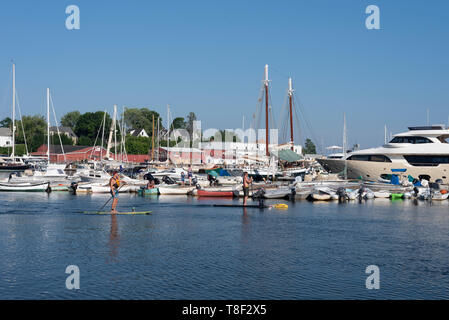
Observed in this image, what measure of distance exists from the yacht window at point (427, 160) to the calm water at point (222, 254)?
89.9 ft

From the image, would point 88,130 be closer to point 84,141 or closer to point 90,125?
point 90,125

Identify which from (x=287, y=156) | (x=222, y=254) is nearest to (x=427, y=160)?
(x=287, y=156)

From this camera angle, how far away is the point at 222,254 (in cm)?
2158

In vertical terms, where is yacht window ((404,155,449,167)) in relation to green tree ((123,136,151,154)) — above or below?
below

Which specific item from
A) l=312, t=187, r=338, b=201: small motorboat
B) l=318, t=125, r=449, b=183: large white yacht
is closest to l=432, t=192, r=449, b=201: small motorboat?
l=312, t=187, r=338, b=201: small motorboat

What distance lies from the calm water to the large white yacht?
87.1 ft

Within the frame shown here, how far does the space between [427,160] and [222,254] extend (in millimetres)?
47798

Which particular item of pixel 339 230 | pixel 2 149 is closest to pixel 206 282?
pixel 339 230

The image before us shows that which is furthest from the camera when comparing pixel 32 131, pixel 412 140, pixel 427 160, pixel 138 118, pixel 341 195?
pixel 138 118

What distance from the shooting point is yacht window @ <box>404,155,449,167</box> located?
6288cm

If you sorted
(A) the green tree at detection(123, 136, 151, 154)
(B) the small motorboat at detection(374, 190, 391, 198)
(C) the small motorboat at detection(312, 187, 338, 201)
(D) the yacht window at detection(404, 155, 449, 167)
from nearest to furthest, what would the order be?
(C) the small motorboat at detection(312, 187, 338, 201) → (B) the small motorboat at detection(374, 190, 391, 198) → (D) the yacht window at detection(404, 155, 449, 167) → (A) the green tree at detection(123, 136, 151, 154)

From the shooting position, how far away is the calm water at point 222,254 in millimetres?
16266

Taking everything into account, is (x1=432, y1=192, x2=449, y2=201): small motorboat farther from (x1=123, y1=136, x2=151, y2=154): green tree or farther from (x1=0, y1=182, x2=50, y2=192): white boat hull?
(x1=123, y1=136, x2=151, y2=154): green tree

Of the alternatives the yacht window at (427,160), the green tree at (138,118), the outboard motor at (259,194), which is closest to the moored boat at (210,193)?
→ the outboard motor at (259,194)
